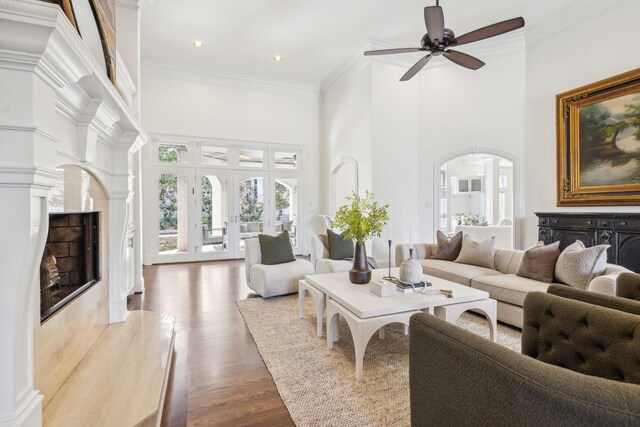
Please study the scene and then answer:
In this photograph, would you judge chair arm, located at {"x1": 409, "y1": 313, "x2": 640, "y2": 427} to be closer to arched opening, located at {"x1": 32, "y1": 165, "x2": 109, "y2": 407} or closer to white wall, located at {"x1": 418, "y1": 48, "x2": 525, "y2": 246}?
→ arched opening, located at {"x1": 32, "y1": 165, "x2": 109, "y2": 407}

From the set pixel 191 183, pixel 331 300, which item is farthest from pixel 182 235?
pixel 331 300

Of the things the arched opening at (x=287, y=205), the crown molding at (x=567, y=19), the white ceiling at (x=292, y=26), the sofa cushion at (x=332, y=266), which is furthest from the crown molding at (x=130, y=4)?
the crown molding at (x=567, y=19)

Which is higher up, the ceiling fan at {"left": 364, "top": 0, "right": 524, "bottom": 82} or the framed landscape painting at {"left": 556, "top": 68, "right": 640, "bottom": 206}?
the ceiling fan at {"left": 364, "top": 0, "right": 524, "bottom": 82}

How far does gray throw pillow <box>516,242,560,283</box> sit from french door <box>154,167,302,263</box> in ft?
16.3

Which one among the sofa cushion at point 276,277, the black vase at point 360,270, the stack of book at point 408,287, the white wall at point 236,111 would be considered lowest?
the sofa cushion at point 276,277

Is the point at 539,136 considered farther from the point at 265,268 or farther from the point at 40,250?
the point at 40,250

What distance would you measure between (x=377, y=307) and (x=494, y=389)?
57.1 inches

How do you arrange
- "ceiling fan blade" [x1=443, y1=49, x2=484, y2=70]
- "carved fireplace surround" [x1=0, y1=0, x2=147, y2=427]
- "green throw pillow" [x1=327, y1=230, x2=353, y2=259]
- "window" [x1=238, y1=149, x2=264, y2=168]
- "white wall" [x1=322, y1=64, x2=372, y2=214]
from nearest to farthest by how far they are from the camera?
"carved fireplace surround" [x1=0, y1=0, x2=147, y2=427] < "ceiling fan blade" [x1=443, y1=49, x2=484, y2=70] < "green throw pillow" [x1=327, y1=230, x2=353, y2=259] < "white wall" [x1=322, y1=64, x2=372, y2=214] < "window" [x1=238, y1=149, x2=264, y2=168]

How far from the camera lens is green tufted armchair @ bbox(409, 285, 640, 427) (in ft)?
2.26

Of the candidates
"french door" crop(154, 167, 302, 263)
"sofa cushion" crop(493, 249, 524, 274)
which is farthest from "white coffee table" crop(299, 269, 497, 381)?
"french door" crop(154, 167, 302, 263)

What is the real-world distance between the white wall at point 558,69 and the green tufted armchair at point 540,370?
12.1 feet

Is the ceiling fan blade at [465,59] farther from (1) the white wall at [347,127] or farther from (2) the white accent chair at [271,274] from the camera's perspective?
(2) the white accent chair at [271,274]

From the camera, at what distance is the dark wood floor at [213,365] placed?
1.86 m

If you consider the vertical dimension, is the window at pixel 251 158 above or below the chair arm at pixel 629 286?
above
